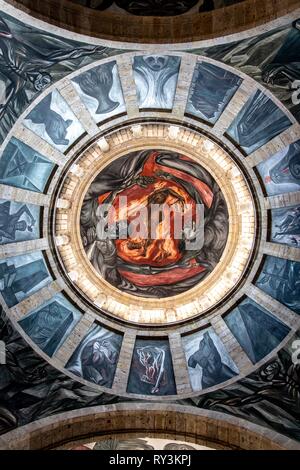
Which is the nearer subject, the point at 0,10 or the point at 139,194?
the point at 0,10

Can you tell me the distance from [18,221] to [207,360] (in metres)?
5.59

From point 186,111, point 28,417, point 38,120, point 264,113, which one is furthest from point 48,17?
point 28,417

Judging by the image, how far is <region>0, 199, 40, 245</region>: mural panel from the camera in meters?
17.1

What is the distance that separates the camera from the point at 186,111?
55.8ft

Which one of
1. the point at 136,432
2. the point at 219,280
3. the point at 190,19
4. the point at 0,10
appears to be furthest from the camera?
the point at 219,280

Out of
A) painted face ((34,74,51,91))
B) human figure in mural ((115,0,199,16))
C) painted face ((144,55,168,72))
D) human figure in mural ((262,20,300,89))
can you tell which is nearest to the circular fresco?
painted face ((144,55,168,72))

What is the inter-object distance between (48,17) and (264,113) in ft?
17.1

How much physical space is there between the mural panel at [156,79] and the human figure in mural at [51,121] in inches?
72.1

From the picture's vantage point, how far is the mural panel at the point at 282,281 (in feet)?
56.4

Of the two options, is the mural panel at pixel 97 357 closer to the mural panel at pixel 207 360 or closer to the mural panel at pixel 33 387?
the mural panel at pixel 33 387

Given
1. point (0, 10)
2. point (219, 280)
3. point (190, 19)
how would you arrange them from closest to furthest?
point (0, 10), point (190, 19), point (219, 280)

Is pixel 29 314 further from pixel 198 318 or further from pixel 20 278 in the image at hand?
pixel 198 318

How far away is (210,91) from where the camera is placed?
16547 mm

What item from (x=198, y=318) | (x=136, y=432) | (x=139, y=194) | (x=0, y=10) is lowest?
(x=136, y=432)
